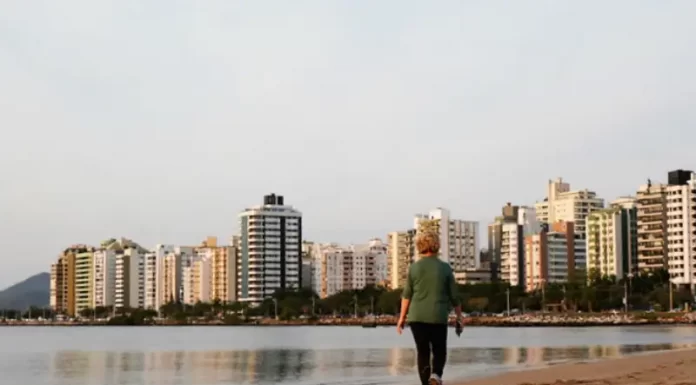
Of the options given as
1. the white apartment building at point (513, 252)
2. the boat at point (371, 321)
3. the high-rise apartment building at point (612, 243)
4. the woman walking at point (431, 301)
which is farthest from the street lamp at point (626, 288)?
the woman walking at point (431, 301)

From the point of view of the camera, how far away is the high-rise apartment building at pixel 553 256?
184 meters

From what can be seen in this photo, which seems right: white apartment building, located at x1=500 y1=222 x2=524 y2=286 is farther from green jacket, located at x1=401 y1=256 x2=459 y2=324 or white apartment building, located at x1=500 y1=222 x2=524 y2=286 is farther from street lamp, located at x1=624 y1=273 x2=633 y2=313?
green jacket, located at x1=401 y1=256 x2=459 y2=324

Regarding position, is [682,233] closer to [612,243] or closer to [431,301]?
[612,243]

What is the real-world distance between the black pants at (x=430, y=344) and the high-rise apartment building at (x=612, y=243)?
162160 mm

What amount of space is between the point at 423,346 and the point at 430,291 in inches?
24.5

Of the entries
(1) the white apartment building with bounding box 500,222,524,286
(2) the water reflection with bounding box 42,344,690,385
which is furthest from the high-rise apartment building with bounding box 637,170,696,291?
(2) the water reflection with bounding box 42,344,690,385

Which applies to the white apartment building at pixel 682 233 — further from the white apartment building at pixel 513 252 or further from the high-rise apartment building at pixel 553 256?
the white apartment building at pixel 513 252

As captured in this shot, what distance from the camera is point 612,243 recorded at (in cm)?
17312

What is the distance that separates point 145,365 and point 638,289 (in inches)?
4716

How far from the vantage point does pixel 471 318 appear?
157625 millimetres

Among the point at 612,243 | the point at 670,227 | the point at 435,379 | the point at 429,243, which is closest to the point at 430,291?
the point at 429,243

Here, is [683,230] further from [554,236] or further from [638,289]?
[554,236]

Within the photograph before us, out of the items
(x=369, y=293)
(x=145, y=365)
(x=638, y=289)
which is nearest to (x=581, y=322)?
(x=638, y=289)

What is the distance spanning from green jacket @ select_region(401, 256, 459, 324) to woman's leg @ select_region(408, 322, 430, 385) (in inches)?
3.4
